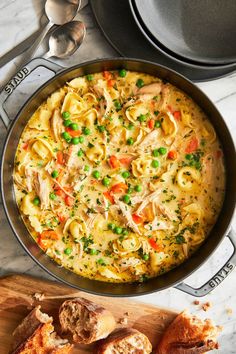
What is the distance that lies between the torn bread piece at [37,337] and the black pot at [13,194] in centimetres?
46

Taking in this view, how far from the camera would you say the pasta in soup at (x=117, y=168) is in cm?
477

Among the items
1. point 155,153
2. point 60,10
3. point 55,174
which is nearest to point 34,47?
point 60,10

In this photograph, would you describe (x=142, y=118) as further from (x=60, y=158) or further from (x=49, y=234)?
(x=49, y=234)

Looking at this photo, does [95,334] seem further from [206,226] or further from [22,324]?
[206,226]

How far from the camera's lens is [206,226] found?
4902mm

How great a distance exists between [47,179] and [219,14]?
2.23 metres

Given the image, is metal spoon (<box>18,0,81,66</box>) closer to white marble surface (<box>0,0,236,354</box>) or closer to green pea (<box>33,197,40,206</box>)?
white marble surface (<box>0,0,236,354</box>)

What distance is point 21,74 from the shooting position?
15.8 ft

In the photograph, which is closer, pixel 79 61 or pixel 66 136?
pixel 66 136

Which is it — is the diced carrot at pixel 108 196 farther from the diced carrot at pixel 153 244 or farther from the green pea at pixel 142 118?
the green pea at pixel 142 118

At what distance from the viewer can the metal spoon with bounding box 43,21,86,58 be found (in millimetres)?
4738

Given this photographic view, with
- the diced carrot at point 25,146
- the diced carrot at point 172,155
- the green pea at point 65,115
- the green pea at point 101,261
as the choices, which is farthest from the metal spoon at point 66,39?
the green pea at point 101,261

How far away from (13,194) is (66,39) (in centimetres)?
154

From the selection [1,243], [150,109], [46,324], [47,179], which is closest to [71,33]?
[150,109]
